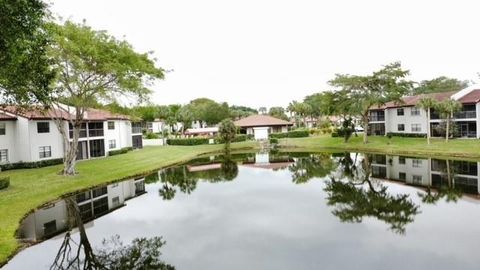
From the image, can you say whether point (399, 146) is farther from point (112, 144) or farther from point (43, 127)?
point (43, 127)

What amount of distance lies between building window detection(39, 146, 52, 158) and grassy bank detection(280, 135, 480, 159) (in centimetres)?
3641

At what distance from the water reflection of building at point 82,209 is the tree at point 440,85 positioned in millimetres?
84326

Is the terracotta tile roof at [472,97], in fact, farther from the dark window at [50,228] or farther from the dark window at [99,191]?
the dark window at [50,228]

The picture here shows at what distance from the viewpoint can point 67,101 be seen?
30453 mm

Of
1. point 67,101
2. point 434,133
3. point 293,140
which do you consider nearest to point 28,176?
point 67,101

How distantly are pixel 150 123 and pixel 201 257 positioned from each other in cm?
9968

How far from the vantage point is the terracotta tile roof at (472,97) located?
46650 mm

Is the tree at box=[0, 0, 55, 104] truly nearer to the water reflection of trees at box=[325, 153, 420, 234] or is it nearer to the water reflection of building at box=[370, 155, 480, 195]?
the water reflection of trees at box=[325, 153, 420, 234]

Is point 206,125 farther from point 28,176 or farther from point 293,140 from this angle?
point 28,176

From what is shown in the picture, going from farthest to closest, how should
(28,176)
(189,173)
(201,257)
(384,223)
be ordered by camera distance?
(189,173) → (28,176) → (384,223) → (201,257)

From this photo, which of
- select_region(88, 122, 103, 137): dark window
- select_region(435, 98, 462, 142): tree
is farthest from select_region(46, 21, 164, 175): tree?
select_region(435, 98, 462, 142): tree

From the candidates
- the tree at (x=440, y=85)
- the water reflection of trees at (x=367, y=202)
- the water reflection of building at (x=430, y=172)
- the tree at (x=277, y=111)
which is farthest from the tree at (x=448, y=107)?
the tree at (x=277, y=111)

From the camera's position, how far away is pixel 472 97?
158 feet

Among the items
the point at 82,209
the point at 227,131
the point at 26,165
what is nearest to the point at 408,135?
the point at 227,131
